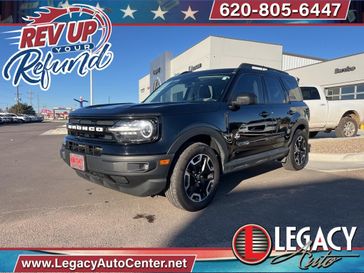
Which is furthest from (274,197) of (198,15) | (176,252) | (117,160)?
(198,15)

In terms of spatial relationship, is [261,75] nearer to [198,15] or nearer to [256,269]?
[198,15]

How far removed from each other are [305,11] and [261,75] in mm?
2433

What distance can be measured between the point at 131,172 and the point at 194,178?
36.1 inches

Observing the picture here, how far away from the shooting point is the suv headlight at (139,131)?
305 cm

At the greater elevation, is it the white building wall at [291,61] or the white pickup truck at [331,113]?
the white building wall at [291,61]

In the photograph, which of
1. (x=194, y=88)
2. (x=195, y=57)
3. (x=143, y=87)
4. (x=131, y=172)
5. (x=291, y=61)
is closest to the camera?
(x=131, y=172)

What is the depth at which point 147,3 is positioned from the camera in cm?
621

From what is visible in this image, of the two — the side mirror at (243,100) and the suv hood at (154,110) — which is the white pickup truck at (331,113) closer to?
the side mirror at (243,100)

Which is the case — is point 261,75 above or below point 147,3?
below

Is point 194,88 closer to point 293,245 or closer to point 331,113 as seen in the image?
point 293,245

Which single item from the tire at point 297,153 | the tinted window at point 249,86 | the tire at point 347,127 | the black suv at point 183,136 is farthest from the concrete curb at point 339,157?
the tire at point 347,127

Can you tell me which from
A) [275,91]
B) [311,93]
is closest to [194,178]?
[275,91]

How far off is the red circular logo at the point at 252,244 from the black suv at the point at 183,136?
2.55 feet

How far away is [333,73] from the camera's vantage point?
2658cm
